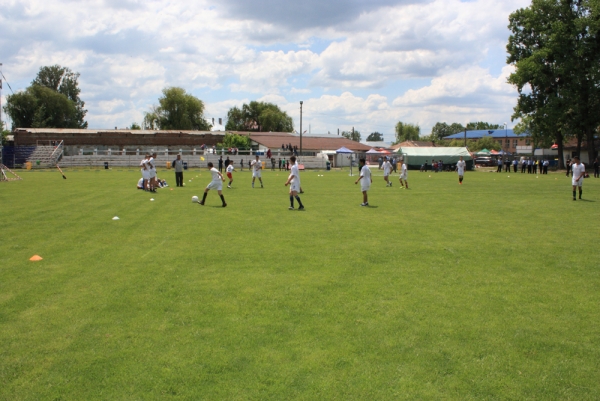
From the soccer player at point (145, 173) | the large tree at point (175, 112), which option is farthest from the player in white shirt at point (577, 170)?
the large tree at point (175, 112)

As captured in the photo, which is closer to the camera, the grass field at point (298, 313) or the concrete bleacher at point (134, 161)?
the grass field at point (298, 313)

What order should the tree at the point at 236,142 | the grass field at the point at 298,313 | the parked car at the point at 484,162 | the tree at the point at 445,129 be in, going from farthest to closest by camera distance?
the tree at the point at 445,129, the parked car at the point at 484,162, the tree at the point at 236,142, the grass field at the point at 298,313

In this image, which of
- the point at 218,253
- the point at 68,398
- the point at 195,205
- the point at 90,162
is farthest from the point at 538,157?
the point at 68,398

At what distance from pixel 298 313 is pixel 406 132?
139486 millimetres

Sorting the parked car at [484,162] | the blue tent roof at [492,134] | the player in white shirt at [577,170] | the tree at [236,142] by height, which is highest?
the blue tent roof at [492,134]

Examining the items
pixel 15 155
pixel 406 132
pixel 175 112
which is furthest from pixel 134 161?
pixel 406 132

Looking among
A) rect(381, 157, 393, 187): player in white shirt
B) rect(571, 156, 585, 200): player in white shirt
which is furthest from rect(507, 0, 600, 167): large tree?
rect(571, 156, 585, 200): player in white shirt

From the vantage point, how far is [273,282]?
782cm

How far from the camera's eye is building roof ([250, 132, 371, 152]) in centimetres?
8240

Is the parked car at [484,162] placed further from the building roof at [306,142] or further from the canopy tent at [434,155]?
the building roof at [306,142]

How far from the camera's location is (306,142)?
88125 mm

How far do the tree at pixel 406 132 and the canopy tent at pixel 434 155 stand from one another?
7718 cm

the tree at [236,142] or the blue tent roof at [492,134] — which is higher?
the blue tent roof at [492,134]

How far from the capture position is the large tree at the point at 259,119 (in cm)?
10431
